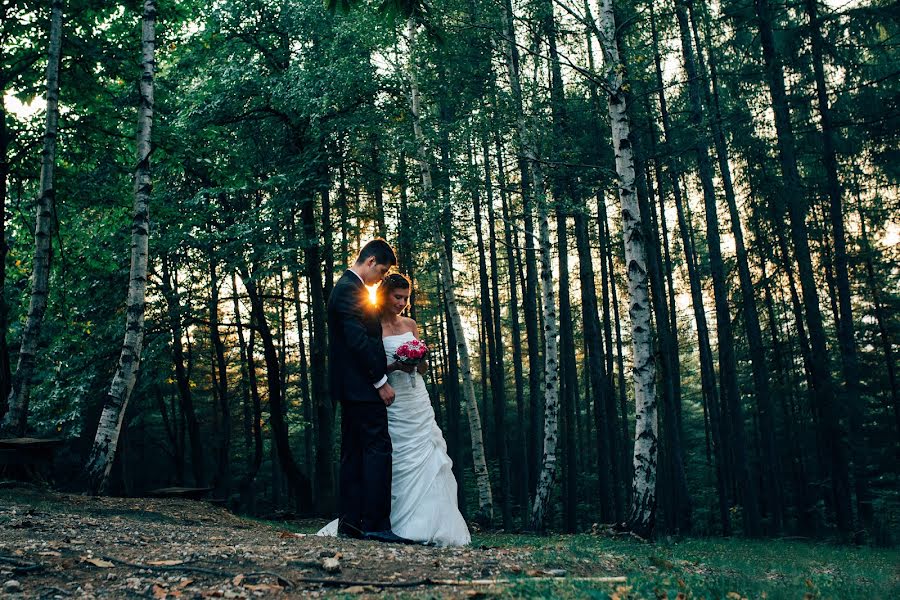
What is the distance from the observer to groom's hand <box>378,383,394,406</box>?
6453 mm

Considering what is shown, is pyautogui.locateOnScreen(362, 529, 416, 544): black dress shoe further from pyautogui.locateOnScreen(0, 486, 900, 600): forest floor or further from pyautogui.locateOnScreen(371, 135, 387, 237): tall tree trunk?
pyautogui.locateOnScreen(371, 135, 387, 237): tall tree trunk

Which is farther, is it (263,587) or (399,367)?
(399,367)

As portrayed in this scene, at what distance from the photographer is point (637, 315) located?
1001cm

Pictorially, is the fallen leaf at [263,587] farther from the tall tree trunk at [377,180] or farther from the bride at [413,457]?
the tall tree trunk at [377,180]

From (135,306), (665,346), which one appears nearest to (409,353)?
(135,306)

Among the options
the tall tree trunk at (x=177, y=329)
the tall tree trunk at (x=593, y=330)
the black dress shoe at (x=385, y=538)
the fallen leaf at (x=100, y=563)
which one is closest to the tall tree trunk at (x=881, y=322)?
the tall tree trunk at (x=593, y=330)

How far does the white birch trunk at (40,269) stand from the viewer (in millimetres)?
9984

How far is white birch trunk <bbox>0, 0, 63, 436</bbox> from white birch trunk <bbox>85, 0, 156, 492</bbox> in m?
1.27

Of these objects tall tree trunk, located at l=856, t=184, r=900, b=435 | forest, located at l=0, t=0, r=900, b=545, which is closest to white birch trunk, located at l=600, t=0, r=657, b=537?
forest, located at l=0, t=0, r=900, b=545

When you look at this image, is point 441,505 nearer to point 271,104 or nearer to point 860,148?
point 271,104

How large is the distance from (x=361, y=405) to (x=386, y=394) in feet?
0.81

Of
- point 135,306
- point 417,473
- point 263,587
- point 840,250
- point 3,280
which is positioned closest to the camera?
point 263,587

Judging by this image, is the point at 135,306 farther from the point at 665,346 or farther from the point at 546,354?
the point at 665,346

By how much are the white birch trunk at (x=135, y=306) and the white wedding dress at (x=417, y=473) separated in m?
4.15
